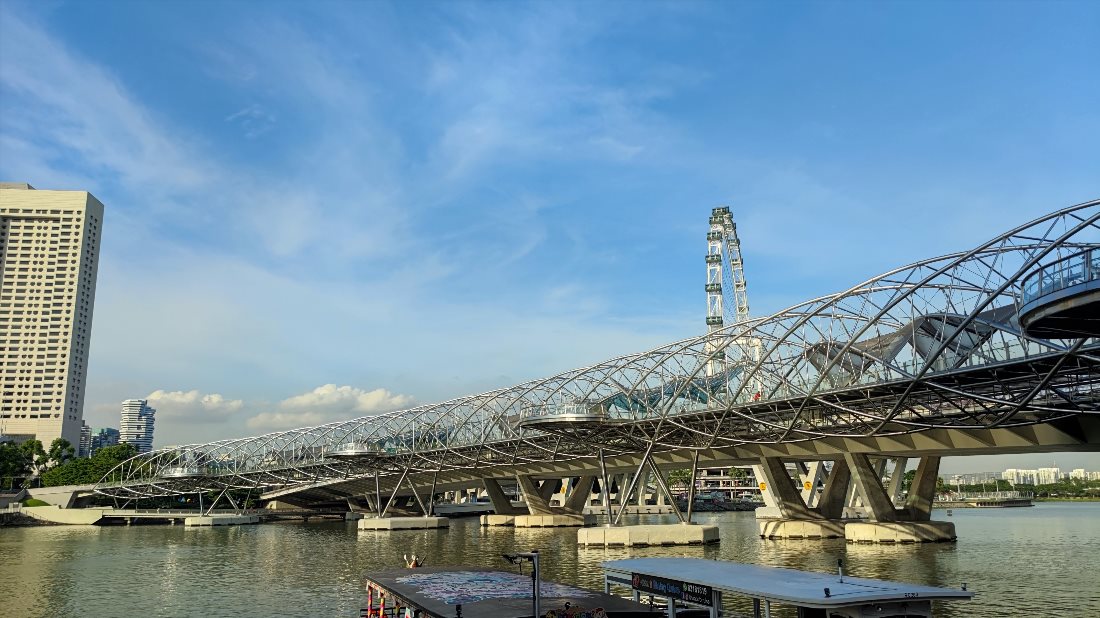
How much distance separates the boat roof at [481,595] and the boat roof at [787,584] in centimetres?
195

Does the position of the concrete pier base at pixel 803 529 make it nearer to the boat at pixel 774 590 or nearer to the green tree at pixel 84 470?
the boat at pixel 774 590

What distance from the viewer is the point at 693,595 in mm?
24844

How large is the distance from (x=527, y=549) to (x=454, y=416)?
1808 inches

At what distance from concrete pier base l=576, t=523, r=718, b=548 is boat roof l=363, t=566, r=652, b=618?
34.8m

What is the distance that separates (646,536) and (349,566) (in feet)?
88.0

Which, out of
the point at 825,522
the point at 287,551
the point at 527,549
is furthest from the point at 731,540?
the point at 287,551

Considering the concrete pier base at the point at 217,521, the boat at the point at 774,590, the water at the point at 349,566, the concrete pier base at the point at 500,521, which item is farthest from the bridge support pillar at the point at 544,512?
the boat at the point at 774,590

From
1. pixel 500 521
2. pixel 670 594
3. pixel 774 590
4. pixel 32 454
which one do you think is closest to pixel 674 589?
pixel 670 594

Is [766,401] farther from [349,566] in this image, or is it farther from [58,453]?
[58,453]

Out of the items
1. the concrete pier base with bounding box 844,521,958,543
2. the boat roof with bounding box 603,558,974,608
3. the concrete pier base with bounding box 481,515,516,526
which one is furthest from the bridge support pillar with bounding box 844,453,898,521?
the concrete pier base with bounding box 481,515,516,526

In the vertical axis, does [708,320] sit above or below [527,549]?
above

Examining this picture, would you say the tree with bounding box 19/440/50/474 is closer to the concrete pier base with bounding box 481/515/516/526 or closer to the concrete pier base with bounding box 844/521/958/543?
the concrete pier base with bounding box 481/515/516/526

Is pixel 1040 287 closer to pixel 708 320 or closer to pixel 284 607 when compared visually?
pixel 284 607

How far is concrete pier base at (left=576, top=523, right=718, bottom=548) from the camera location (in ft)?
233
